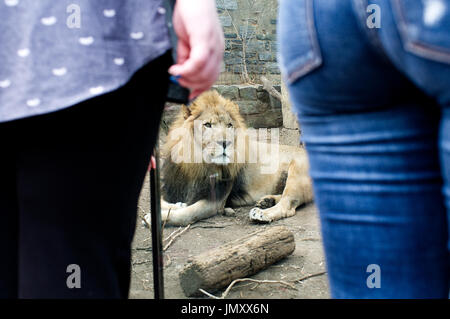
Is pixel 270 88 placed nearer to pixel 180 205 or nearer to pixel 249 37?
pixel 249 37

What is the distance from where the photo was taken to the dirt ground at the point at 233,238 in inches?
71.7

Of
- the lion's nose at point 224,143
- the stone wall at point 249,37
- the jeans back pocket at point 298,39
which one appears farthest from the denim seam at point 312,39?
the lion's nose at point 224,143

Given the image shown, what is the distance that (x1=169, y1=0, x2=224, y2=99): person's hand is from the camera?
0.71 meters

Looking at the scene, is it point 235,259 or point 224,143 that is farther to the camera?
point 224,143

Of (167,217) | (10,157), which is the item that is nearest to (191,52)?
(10,157)

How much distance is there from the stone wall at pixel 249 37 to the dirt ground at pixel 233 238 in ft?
2.22

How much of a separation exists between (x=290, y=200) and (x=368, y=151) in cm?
202

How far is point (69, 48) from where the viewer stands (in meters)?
0.69

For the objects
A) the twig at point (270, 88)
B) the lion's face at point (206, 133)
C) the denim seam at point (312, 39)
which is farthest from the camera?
the lion's face at point (206, 133)

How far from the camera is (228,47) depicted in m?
2.11

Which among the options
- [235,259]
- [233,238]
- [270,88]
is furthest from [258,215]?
[270,88]

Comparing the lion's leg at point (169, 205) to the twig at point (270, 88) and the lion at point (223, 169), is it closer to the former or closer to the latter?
the lion at point (223, 169)

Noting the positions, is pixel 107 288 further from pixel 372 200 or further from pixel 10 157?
pixel 372 200

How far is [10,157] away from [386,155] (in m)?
0.55
